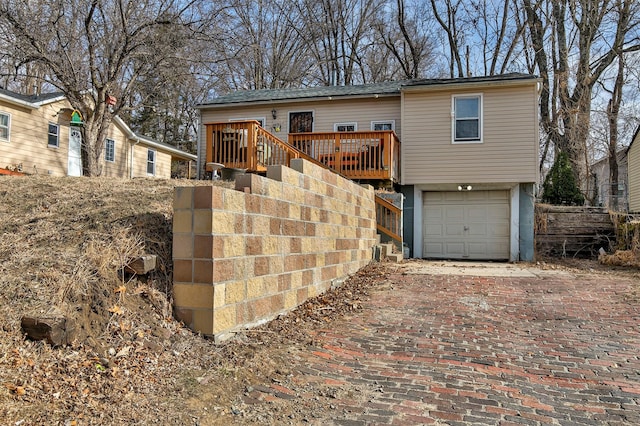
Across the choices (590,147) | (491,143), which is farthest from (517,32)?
(491,143)

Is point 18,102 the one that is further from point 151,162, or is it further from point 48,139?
point 151,162

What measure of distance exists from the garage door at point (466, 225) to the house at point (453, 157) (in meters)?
0.03

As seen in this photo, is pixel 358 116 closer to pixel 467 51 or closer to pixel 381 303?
pixel 381 303

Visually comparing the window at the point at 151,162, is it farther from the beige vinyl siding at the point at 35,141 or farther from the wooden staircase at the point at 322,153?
the wooden staircase at the point at 322,153

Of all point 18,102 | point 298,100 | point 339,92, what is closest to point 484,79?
point 339,92

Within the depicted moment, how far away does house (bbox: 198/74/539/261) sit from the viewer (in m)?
12.4

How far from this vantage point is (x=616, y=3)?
17609 mm

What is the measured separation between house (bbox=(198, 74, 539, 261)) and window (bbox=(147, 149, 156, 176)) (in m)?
9.20

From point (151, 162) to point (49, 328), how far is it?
62.1ft

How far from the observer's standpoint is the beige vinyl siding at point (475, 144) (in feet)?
41.3

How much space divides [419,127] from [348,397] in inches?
436

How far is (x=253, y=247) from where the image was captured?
4488 mm

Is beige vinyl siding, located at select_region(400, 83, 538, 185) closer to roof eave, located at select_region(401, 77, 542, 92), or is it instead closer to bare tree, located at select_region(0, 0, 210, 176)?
roof eave, located at select_region(401, 77, 542, 92)

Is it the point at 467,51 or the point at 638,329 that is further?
the point at 467,51
